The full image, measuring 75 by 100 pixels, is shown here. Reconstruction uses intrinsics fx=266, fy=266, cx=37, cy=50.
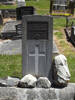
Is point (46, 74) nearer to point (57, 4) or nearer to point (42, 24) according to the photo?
point (42, 24)

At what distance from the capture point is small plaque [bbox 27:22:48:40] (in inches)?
272

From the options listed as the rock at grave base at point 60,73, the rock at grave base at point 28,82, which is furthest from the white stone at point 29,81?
the rock at grave base at point 60,73

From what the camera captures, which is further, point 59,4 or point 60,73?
point 59,4

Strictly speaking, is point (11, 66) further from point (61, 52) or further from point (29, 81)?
point (29, 81)

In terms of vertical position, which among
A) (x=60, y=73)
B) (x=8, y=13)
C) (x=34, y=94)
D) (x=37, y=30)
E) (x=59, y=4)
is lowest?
(x=8, y=13)

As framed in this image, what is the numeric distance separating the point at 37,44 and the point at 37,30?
0.37 m

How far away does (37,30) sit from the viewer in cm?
693

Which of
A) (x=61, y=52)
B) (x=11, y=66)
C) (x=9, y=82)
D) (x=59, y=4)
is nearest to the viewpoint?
(x=9, y=82)

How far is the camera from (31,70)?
23.6ft

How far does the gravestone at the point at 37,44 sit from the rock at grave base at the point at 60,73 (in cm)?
42

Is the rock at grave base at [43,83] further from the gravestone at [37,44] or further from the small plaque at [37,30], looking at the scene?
the small plaque at [37,30]

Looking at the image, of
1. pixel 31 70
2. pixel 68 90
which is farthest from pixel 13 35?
pixel 68 90

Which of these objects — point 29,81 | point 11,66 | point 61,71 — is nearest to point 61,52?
point 11,66

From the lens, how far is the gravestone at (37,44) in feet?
22.5
